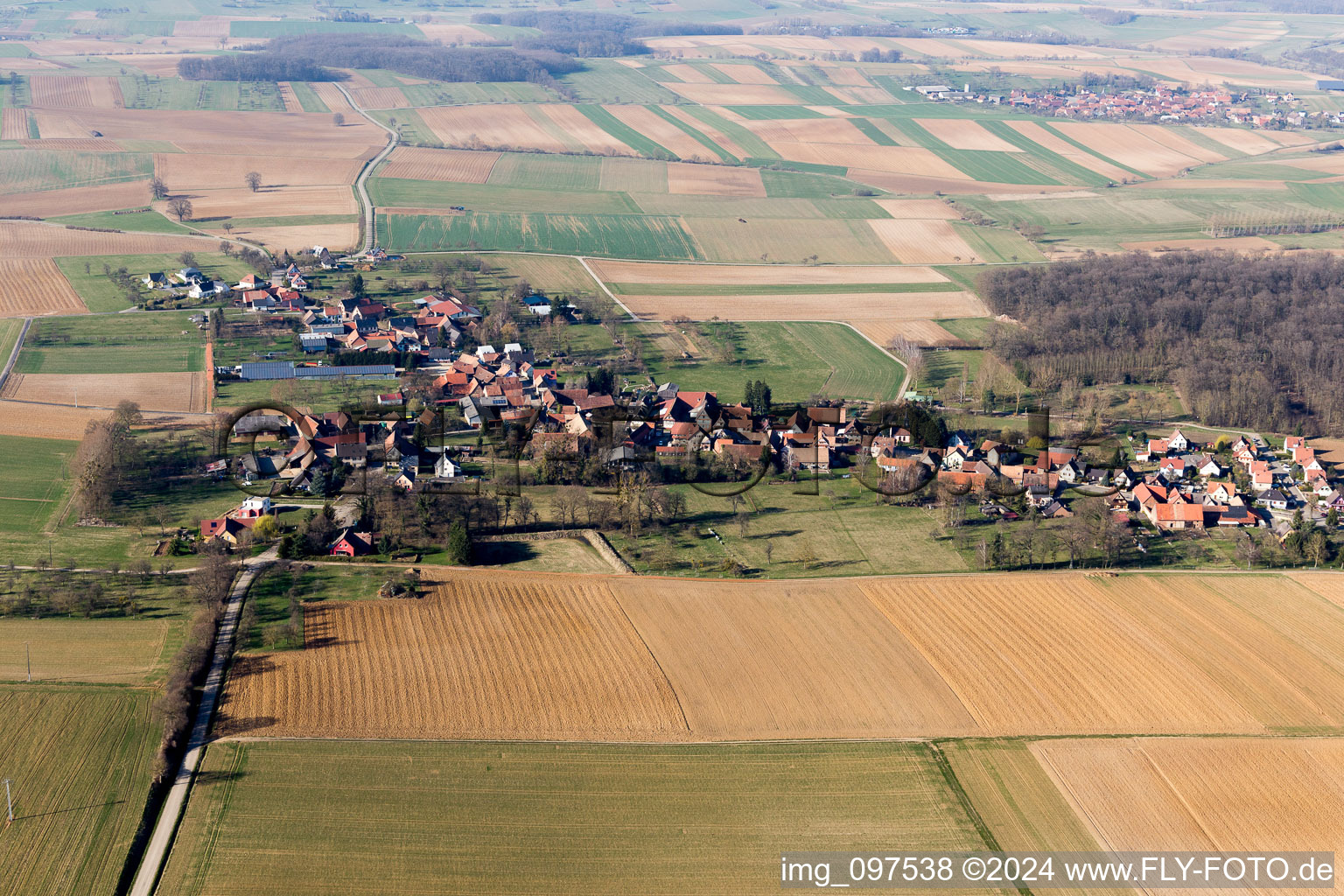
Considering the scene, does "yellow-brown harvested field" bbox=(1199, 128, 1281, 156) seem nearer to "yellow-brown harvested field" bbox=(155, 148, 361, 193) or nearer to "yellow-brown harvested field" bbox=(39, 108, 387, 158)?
"yellow-brown harvested field" bbox=(39, 108, 387, 158)

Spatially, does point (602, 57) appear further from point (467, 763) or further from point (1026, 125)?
point (467, 763)

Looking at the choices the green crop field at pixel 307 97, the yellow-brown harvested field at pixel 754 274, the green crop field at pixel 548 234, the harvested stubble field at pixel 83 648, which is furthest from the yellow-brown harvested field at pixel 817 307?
the green crop field at pixel 307 97

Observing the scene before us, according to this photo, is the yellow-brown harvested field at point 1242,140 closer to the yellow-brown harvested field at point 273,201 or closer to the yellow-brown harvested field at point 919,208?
the yellow-brown harvested field at point 919,208

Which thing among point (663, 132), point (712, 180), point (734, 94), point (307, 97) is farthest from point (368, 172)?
point (734, 94)

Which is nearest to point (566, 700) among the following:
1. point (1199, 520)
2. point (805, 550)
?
point (805, 550)

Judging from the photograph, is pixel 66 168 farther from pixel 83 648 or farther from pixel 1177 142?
pixel 1177 142

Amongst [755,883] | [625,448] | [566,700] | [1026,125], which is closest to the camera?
[755,883]

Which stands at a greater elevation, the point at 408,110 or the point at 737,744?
the point at 408,110
